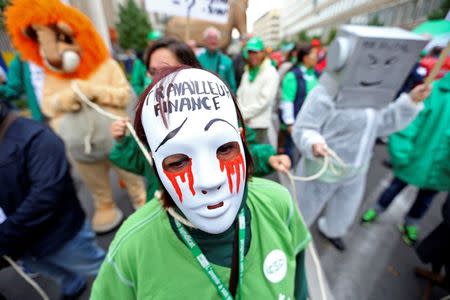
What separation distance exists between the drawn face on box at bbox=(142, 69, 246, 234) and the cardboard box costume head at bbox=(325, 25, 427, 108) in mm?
1103

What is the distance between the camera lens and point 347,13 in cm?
2036

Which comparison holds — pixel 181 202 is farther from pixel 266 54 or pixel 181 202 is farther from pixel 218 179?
pixel 266 54

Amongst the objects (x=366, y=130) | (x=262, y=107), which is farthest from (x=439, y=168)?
(x=262, y=107)

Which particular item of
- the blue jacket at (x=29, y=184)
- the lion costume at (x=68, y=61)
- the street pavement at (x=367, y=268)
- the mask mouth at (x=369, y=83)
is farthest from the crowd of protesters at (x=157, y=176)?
the lion costume at (x=68, y=61)

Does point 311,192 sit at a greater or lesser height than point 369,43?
lesser

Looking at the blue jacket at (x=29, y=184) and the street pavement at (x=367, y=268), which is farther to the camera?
the street pavement at (x=367, y=268)

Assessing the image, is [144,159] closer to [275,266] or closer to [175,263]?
[175,263]

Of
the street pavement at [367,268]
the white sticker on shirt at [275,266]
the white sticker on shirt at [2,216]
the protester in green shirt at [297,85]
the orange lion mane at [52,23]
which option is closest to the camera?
the white sticker on shirt at [275,266]

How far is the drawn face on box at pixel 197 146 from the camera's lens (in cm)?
57

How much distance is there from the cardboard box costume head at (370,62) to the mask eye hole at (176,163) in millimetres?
1218

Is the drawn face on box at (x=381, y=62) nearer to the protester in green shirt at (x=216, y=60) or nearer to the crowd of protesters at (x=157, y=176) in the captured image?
the crowd of protesters at (x=157, y=176)

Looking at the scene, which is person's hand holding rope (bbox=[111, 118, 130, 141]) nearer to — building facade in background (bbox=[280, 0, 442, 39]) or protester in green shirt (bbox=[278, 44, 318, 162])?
building facade in background (bbox=[280, 0, 442, 39])

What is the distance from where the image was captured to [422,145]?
1896mm

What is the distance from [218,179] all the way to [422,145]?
6.81 feet
